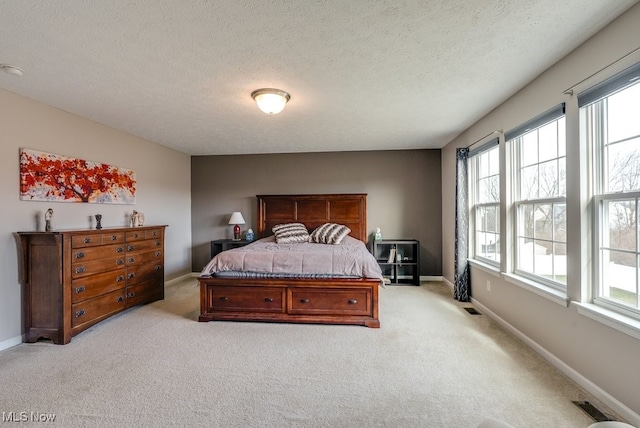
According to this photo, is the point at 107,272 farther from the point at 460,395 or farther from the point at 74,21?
the point at 460,395

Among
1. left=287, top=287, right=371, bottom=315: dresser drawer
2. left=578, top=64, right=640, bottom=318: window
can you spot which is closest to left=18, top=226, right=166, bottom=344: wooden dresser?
left=287, top=287, right=371, bottom=315: dresser drawer

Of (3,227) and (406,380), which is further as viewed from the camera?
(3,227)

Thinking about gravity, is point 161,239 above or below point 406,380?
above

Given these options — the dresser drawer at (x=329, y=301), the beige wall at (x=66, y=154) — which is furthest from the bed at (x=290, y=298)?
the beige wall at (x=66, y=154)

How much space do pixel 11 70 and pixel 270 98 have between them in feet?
6.73

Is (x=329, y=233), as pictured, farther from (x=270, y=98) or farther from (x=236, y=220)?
(x=270, y=98)

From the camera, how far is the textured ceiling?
1.66 m

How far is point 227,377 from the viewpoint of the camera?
2.18 meters

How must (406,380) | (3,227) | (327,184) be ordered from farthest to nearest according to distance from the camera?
Answer: (327,184) < (3,227) < (406,380)

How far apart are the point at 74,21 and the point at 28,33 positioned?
401 millimetres

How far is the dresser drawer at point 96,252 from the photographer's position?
9.45 feet

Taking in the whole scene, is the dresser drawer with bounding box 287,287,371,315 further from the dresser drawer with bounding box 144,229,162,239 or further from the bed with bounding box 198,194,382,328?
the dresser drawer with bounding box 144,229,162,239

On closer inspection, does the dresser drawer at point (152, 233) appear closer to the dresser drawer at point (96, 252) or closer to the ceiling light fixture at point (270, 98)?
the dresser drawer at point (96, 252)

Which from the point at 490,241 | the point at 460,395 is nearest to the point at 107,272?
the point at 460,395
